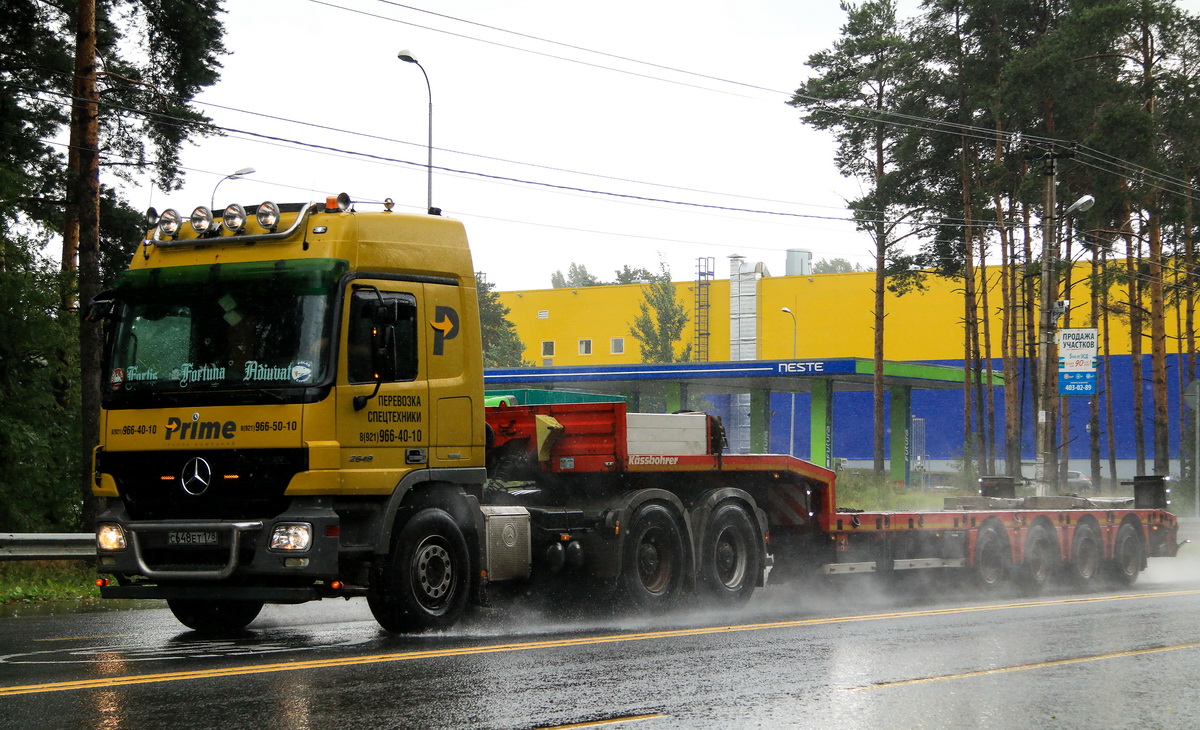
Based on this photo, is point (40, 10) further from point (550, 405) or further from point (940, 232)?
point (940, 232)

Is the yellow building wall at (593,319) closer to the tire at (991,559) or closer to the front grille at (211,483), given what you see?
the tire at (991,559)

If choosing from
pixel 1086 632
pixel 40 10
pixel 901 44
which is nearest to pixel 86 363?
pixel 40 10

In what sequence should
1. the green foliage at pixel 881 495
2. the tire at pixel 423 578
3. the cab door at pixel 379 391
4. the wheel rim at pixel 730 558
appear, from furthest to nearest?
the green foliage at pixel 881 495, the wheel rim at pixel 730 558, the tire at pixel 423 578, the cab door at pixel 379 391

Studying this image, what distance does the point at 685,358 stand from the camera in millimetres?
85000

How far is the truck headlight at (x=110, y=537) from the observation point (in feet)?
32.3

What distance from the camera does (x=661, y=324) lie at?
83.9 m

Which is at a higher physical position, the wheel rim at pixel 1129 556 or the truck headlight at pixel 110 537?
the truck headlight at pixel 110 537

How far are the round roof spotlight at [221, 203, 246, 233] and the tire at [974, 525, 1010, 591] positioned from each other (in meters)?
11.0

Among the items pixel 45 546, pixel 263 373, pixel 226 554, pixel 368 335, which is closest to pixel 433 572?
pixel 226 554

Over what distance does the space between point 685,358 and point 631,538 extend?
72.7 m

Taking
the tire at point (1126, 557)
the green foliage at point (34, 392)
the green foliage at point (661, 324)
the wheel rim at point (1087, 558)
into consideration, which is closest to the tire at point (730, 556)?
the wheel rim at point (1087, 558)

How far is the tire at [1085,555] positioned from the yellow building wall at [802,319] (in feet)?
171

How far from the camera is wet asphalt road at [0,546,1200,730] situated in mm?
7219

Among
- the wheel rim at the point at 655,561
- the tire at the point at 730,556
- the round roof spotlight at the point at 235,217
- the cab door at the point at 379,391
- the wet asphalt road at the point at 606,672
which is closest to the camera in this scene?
the wet asphalt road at the point at 606,672
